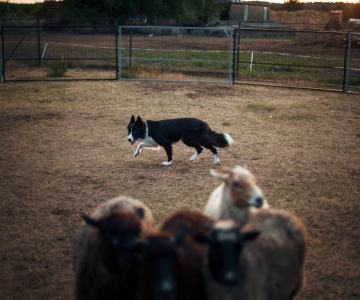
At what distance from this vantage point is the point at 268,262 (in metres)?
3.02

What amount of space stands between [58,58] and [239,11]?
38.1 metres

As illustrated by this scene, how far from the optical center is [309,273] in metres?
3.96

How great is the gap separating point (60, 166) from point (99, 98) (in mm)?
6832

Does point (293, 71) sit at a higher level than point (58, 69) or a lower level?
higher

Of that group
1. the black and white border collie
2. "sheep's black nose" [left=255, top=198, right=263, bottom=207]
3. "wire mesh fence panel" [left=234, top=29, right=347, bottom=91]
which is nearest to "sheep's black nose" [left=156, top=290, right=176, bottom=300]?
"sheep's black nose" [left=255, top=198, right=263, bottom=207]

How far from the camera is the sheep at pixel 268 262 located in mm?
2732

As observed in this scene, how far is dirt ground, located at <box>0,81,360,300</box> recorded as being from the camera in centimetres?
416

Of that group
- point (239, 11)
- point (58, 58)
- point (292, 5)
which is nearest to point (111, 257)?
point (58, 58)

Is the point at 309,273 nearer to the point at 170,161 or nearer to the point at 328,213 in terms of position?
the point at 328,213

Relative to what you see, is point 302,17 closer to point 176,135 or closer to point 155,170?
point 176,135

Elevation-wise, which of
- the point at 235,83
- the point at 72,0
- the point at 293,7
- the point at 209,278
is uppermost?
the point at 293,7

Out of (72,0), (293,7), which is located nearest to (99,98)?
(72,0)

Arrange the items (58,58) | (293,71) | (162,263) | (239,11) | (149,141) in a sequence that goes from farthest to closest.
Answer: (239,11) → (58,58) → (293,71) → (149,141) → (162,263)

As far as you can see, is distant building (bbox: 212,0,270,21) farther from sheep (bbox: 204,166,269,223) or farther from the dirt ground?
sheep (bbox: 204,166,269,223)
